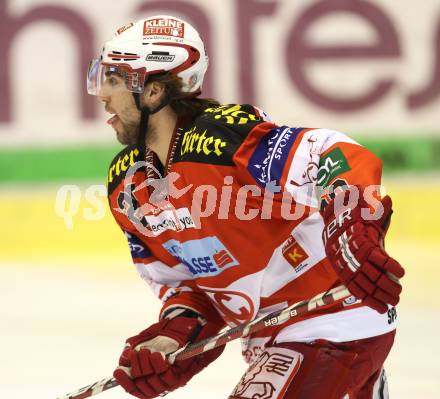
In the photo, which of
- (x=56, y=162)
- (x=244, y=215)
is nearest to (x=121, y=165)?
(x=244, y=215)

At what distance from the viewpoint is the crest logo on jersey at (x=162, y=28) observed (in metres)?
3.19

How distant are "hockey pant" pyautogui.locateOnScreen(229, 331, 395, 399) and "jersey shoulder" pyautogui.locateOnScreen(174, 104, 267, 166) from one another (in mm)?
566

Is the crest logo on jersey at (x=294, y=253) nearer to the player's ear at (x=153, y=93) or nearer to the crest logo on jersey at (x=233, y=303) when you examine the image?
the crest logo on jersey at (x=233, y=303)

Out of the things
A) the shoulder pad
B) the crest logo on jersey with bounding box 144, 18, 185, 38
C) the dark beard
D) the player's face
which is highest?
the crest logo on jersey with bounding box 144, 18, 185, 38

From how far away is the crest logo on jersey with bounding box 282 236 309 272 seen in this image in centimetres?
315

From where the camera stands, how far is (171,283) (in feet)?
11.1

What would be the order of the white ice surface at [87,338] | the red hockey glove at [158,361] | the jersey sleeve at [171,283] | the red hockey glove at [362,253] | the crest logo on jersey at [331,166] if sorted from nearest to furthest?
the red hockey glove at [362,253] < the crest logo on jersey at [331,166] < the red hockey glove at [158,361] < the jersey sleeve at [171,283] < the white ice surface at [87,338]

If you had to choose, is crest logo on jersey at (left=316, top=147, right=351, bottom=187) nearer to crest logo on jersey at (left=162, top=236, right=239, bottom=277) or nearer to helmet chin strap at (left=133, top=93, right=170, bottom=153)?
crest logo on jersey at (left=162, top=236, right=239, bottom=277)

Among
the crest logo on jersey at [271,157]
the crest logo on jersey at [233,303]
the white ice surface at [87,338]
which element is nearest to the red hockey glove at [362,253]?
the crest logo on jersey at [271,157]

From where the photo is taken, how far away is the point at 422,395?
3.96 m

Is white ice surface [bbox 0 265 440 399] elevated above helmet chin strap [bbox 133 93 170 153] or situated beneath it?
situated beneath

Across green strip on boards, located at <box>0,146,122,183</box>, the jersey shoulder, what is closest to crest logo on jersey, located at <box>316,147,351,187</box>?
the jersey shoulder

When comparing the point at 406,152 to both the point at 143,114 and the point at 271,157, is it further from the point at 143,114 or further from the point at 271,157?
the point at 271,157

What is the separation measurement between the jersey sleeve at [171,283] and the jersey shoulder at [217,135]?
1.27 ft
